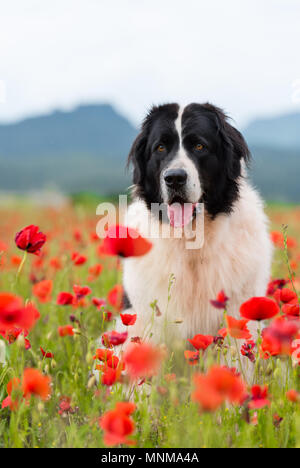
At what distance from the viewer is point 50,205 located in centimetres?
1023

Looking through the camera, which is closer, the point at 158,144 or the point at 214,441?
the point at 214,441

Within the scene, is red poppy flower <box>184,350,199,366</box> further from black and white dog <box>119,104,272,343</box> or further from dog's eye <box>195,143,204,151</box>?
dog's eye <box>195,143,204,151</box>

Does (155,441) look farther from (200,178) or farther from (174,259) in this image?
(200,178)

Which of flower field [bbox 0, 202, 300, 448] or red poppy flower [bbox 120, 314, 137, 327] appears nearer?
flower field [bbox 0, 202, 300, 448]

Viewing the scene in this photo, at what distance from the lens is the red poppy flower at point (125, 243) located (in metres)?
1.55

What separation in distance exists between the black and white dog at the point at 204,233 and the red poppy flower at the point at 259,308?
1327mm

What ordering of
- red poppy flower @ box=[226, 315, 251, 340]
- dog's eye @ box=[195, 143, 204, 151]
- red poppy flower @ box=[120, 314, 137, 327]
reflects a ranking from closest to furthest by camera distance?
red poppy flower @ box=[226, 315, 251, 340], red poppy flower @ box=[120, 314, 137, 327], dog's eye @ box=[195, 143, 204, 151]

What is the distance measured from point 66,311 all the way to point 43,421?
1.72 m

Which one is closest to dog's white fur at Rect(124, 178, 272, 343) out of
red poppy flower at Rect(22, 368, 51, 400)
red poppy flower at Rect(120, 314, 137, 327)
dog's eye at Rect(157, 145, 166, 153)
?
dog's eye at Rect(157, 145, 166, 153)

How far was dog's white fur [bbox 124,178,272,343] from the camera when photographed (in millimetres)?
3010

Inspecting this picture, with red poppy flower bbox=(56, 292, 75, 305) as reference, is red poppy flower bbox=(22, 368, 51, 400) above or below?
below

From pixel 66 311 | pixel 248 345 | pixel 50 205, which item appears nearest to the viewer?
pixel 248 345

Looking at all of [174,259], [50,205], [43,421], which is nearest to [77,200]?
[50,205]

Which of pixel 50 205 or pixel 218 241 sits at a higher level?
pixel 50 205
